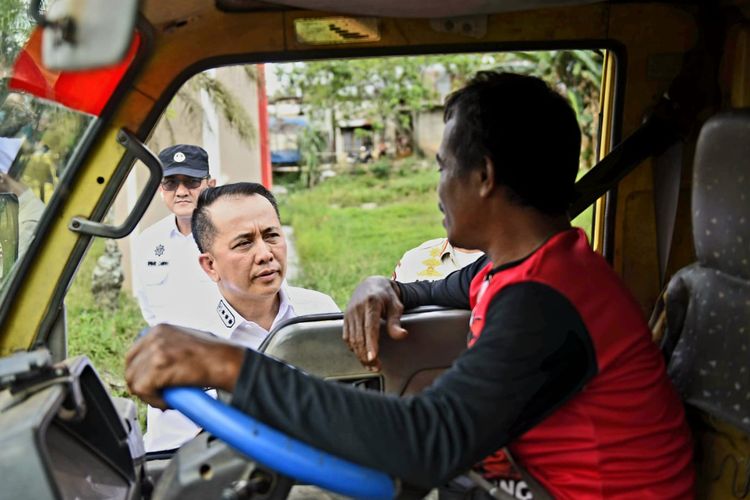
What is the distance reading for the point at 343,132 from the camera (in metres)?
9.58

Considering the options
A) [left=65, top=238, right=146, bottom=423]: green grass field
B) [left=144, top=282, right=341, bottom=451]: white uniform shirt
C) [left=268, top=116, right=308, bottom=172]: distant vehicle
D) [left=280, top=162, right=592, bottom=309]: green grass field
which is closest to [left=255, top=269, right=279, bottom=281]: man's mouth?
[left=144, top=282, right=341, bottom=451]: white uniform shirt

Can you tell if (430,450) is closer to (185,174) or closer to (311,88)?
(185,174)

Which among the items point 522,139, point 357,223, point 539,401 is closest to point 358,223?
point 357,223

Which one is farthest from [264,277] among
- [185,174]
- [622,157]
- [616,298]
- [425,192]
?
[425,192]

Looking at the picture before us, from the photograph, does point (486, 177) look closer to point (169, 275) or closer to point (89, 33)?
point (89, 33)

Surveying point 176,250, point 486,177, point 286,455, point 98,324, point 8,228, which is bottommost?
point 98,324

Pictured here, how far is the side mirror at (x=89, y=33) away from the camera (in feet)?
3.86

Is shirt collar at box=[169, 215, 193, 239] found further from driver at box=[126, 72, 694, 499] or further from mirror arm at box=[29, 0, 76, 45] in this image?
mirror arm at box=[29, 0, 76, 45]

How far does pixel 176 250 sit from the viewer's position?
366 centimetres

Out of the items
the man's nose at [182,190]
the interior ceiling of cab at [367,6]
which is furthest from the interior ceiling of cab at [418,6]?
the man's nose at [182,190]

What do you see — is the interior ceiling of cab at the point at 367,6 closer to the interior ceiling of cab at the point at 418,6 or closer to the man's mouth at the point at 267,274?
the interior ceiling of cab at the point at 418,6

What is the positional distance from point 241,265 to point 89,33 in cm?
161

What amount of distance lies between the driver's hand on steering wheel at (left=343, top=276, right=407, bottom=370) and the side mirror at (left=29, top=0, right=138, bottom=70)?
3.07 feet

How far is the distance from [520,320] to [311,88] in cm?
790
